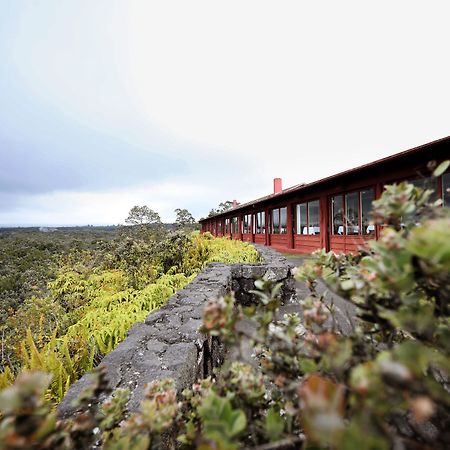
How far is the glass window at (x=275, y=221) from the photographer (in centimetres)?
1516

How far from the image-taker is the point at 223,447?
0.50 m

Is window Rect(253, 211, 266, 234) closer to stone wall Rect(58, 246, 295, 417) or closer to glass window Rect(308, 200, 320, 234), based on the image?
glass window Rect(308, 200, 320, 234)

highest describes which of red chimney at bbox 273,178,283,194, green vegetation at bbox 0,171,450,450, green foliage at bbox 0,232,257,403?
red chimney at bbox 273,178,283,194

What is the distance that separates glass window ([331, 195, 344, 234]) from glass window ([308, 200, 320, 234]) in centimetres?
89

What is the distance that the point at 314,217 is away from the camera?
39.2 ft

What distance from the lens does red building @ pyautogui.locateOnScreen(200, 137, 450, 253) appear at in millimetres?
7105

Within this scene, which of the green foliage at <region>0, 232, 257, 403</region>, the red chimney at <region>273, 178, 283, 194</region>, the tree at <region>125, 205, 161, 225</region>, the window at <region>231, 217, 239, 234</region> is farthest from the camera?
the tree at <region>125, 205, 161, 225</region>

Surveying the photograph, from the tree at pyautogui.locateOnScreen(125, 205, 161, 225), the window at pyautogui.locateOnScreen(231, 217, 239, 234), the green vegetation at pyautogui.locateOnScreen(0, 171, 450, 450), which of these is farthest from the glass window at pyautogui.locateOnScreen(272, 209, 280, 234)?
the tree at pyautogui.locateOnScreen(125, 205, 161, 225)

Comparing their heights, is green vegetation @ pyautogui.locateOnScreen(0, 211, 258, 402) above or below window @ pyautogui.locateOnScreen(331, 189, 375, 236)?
below

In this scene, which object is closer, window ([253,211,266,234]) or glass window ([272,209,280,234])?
glass window ([272,209,280,234])

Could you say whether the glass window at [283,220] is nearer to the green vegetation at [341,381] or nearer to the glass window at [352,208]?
the glass window at [352,208]

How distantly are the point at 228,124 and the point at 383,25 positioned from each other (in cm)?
1315

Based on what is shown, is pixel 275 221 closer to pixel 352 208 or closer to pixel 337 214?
pixel 337 214

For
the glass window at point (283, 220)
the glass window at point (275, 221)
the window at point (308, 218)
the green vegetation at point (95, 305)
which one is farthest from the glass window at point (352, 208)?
the glass window at point (275, 221)
